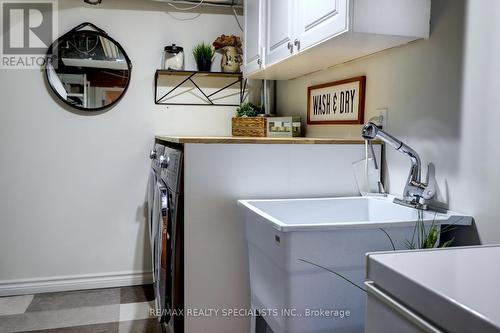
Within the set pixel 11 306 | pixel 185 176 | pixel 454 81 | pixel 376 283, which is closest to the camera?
pixel 376 283

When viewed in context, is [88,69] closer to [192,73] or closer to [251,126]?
[192,73]

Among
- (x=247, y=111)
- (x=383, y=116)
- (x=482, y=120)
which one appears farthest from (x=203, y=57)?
(x=482, y=120)

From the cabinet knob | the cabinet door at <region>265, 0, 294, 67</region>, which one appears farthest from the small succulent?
the cabinet knob

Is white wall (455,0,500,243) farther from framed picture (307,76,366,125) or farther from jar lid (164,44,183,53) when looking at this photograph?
jar lid (164,44,183,53)

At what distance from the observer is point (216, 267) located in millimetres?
1722

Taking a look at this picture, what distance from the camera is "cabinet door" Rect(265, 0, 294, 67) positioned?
77.1 inches

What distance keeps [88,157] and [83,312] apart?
98 cm

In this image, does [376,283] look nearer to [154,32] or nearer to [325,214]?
[325,214]

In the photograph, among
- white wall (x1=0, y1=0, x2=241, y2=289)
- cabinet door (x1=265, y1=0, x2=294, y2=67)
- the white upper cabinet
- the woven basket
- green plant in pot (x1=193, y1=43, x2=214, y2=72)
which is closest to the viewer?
the white upper cabinet

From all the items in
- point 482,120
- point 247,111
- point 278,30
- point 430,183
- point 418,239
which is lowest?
point 418,239

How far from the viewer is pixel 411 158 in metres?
1.54

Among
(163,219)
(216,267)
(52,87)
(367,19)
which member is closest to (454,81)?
(367,19)

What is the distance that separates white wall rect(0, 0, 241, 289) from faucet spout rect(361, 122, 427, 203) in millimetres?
1666

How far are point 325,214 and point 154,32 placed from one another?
1835mm
